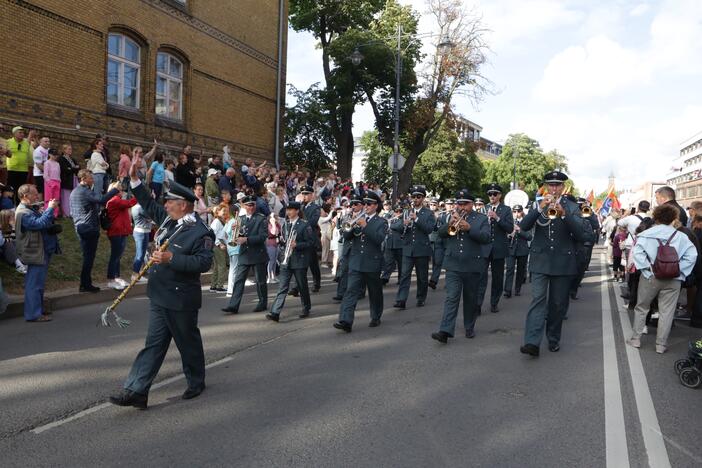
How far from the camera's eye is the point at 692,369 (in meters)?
5.99

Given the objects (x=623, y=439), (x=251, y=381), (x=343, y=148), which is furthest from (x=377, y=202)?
(x=343, y=148)

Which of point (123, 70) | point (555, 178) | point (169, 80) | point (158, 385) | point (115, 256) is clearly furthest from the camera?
point (169, 80)

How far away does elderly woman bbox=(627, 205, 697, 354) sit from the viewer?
738cm

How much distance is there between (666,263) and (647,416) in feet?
9.09

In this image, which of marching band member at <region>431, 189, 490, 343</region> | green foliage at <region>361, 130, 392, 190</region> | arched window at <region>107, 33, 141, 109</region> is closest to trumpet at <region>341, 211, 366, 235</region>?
marching band member at <region>431, 189, 490, 343</region>

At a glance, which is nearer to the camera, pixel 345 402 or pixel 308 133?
pixel 345 402

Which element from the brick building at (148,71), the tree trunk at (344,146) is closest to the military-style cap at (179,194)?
the brick building at (148,71)

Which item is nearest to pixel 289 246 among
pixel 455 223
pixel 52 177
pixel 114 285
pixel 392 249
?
pixel 455 223

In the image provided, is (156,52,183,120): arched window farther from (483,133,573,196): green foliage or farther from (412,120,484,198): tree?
(483,133,573,196): green foliage

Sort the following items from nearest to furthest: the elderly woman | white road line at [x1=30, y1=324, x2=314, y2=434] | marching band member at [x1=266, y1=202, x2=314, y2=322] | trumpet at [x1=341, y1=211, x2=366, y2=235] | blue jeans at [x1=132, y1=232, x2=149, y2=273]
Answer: white road line at [x1=30, y1=324, x2=314, y2=434], the elderly woman, trumpet at [x1=341, y1=211, x2=366, y2=235], marching band member at [x1=266, y1=202, x2=314, y2=322], blue jeans at [x1=132, y1=232, x2=149, y2=273]

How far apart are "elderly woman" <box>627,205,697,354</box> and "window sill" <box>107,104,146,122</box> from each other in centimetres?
1519

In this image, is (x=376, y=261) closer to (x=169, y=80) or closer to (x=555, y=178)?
(x=555, y=178)

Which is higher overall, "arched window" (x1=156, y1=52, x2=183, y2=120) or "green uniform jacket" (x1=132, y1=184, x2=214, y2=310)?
"arched window" (x1=156, y1=52, x2=183, y2=120)

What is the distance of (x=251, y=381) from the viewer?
580 centimetres
